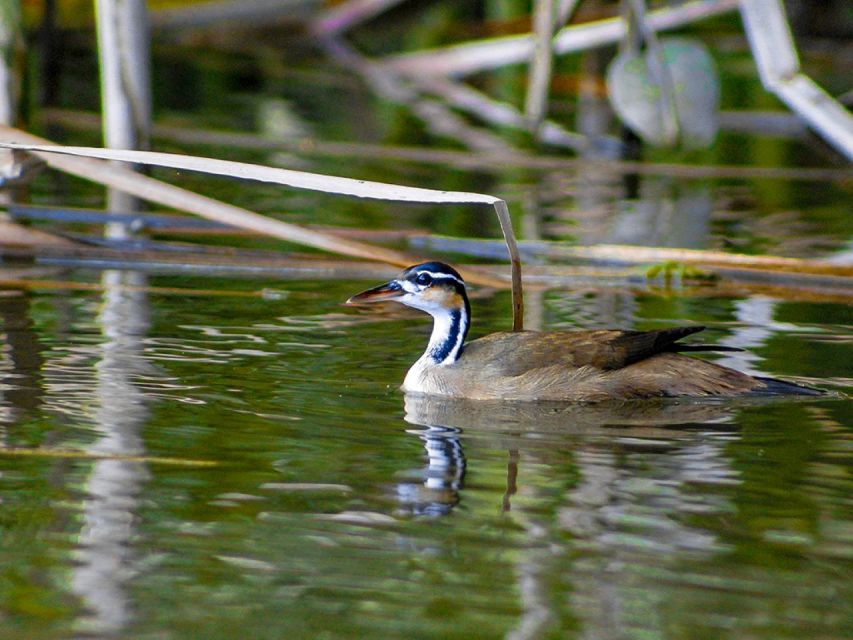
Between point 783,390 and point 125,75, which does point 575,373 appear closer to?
point 783,390

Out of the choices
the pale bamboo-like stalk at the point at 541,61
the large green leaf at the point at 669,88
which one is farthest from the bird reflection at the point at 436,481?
the large green leaf at the point at 669,88

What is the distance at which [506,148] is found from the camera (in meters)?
15.2

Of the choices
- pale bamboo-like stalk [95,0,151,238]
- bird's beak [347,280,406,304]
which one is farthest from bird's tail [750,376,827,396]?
pale bamboo-like stalk [95,0,151,238]

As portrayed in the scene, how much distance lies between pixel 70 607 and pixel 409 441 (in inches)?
82.4

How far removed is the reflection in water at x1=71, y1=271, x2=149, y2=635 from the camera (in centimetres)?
421

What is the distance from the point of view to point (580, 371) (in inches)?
275

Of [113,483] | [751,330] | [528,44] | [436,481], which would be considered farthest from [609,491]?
[528,44]

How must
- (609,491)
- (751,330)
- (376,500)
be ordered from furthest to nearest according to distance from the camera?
(751,330) → (609,491) → (376,500)

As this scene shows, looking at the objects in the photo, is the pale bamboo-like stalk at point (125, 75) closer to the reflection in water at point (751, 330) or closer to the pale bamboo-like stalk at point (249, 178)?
the pale bamboo-like stalk at point (249, 178)

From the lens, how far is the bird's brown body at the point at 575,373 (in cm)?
696

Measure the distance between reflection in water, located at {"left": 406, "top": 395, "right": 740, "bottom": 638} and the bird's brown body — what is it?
0.28ft

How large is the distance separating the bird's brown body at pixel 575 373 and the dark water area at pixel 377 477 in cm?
14

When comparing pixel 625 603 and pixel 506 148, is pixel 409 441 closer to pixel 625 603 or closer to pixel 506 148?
pixel 625 603

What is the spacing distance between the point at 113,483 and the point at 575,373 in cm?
241
